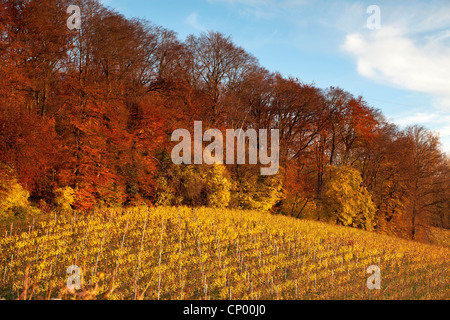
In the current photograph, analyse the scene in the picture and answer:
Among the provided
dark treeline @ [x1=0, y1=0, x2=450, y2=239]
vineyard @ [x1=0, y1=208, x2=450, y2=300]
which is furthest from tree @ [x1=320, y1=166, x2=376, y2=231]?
vineyard @ [x1=0, y1=208, x2=450, y2=300]

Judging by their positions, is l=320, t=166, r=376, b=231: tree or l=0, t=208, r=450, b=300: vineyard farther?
l=320, t=166, r=376, b=231: tree

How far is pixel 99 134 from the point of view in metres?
22.1

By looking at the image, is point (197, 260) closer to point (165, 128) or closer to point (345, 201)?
point (165, 128)

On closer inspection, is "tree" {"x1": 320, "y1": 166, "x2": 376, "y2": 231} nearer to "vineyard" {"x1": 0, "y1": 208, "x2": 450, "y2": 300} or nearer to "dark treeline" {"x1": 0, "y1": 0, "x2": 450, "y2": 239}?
"dark treeline" {"x1": 0, "y1": 0, "x2": 450, "y2": 239}

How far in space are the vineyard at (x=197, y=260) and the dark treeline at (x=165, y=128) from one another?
3.56 metres

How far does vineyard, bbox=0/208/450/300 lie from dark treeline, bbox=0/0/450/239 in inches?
140

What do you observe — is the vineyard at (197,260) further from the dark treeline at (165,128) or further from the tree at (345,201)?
the tree at (345,201)

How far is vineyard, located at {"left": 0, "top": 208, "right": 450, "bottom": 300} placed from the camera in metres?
10.8

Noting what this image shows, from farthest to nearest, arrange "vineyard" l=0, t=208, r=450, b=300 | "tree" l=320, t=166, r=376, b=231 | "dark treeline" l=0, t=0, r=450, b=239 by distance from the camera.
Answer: "tree" l=320, t=166, r=376, b=231 → "dark treeline" l=0, t=0, r=450, b=239 → "vineyard" l=0, t=208, r=450, b=300

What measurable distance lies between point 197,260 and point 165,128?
50.5 ft

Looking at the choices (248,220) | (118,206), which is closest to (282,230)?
(248,220)

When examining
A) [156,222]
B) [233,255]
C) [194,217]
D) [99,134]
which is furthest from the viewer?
[99,134]

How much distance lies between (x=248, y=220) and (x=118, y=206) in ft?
30.8
